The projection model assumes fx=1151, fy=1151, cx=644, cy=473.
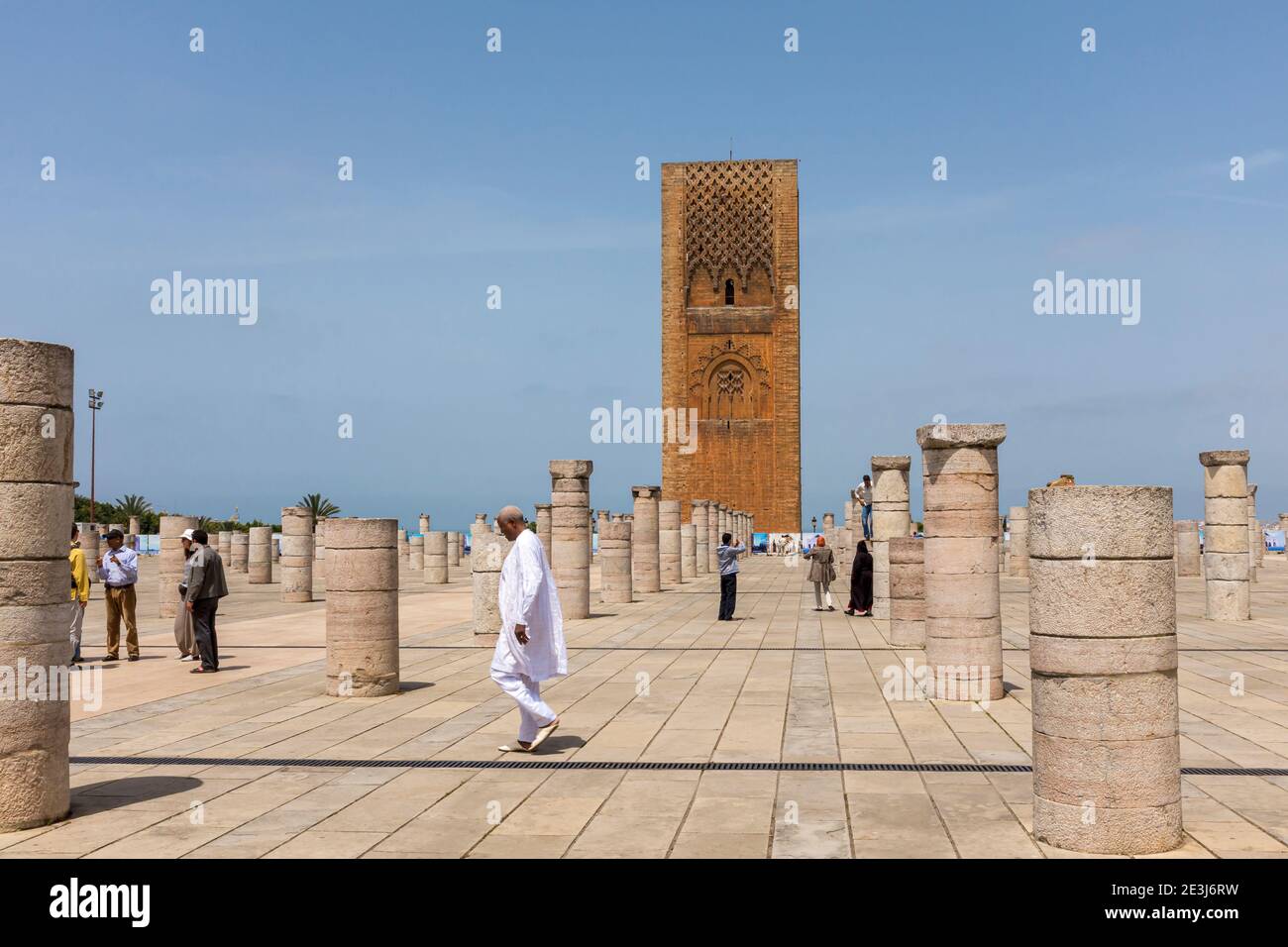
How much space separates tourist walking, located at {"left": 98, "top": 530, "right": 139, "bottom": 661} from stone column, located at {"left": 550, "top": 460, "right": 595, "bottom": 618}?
6.75 metres

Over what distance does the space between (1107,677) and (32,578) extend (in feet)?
17.2

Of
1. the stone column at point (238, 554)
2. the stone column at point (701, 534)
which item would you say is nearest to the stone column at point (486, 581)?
the stone column at point (701, 534)

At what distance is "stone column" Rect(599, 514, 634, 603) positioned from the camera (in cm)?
2148

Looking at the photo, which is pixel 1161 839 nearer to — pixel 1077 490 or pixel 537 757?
pixel 1077 490

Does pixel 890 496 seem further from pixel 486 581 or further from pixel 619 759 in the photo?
pixel 619 759

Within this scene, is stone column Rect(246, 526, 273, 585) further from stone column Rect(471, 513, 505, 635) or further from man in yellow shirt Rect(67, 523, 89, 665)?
man in yellow shirt Rect(67, 523, 89, 665)

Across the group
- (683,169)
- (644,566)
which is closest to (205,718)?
(644,566)

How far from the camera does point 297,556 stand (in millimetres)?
22297

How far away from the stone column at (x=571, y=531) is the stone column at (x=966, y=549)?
886cm

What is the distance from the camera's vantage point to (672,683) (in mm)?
10672

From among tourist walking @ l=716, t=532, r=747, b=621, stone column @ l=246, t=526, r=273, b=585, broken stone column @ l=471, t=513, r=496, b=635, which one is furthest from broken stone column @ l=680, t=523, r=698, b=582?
broken stone column @ l=471, t=513, r=496, b=635

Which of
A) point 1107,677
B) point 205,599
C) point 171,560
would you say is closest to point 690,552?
point 171,560

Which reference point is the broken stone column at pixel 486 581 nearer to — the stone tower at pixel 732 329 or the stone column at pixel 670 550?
the stone column at pixel 670 550
